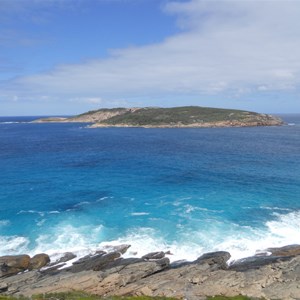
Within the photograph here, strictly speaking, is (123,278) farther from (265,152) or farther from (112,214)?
(265,152)

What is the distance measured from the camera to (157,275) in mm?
31047

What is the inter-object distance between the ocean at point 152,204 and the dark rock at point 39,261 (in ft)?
5.71

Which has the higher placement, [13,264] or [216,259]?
[216,259]

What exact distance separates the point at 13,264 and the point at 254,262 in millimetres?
26699

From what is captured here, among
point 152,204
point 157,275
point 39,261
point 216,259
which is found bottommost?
point 39,261

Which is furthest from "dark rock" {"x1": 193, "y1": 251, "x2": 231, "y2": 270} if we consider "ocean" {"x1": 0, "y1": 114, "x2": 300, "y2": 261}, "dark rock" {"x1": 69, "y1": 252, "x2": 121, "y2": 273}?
"dark rock" {"x1": 69, "y1": 252, "x2": 121, "y2": 273}

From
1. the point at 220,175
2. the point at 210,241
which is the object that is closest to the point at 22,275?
the point at 210,241

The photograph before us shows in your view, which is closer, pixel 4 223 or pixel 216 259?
pixel 216 259

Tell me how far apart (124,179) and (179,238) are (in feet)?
99.2

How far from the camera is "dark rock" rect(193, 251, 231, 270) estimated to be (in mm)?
33125

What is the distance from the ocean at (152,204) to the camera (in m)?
40.3

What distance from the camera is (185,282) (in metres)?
29.1

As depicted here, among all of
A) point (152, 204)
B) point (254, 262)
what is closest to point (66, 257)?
point (152, 204)

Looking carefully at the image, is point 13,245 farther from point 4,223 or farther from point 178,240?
point 178,240
